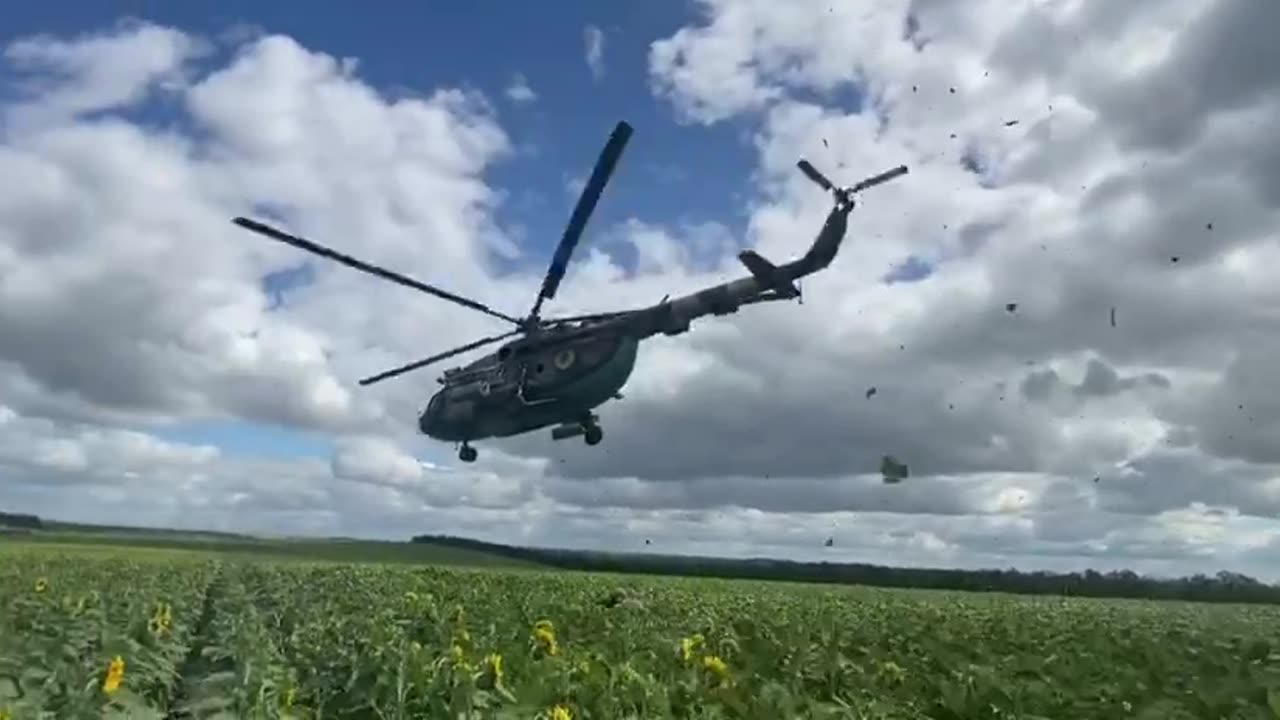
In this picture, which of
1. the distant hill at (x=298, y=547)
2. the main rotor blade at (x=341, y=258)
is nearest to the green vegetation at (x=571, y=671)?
the main rotor blade at (x=341, y=258)

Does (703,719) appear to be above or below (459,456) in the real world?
below

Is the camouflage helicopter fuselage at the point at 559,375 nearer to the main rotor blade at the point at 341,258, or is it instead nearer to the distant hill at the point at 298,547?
the main rotor blade at the point at 341,258

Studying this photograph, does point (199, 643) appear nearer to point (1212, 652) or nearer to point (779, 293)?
point (1212, 652)

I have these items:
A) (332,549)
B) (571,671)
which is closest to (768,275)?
(571,671)

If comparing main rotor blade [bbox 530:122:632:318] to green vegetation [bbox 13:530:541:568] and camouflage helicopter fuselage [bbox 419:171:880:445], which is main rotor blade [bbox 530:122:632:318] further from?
green vegetation [bbox 13:530:541:568]

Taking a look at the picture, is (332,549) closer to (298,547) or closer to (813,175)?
(298,547)

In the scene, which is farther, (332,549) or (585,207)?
(332,549)

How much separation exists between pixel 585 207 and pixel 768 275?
24.6 feet

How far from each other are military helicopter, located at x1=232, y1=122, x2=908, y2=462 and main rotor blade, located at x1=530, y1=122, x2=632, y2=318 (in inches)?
1.0

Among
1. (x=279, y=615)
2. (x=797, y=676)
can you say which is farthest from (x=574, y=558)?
(x=797, y=676)

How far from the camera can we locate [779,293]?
1196 inches

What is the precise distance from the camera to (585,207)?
35.9 metres

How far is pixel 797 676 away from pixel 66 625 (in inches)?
293

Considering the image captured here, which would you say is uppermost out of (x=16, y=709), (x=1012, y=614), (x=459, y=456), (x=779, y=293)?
(x=779, y=293)
